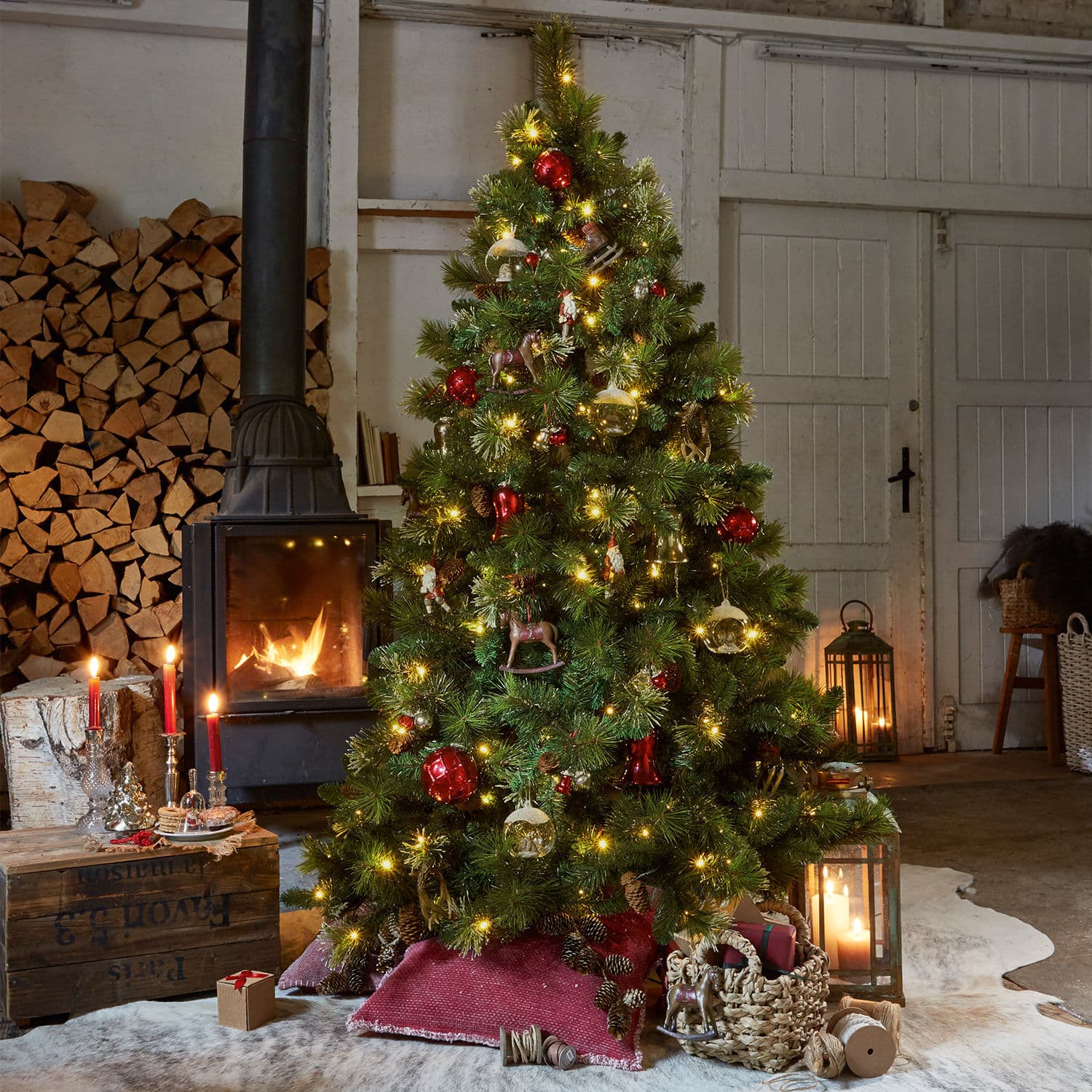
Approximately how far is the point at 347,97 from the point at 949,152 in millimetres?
2439

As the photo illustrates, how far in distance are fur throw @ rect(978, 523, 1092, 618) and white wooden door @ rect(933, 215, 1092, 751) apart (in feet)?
0.53

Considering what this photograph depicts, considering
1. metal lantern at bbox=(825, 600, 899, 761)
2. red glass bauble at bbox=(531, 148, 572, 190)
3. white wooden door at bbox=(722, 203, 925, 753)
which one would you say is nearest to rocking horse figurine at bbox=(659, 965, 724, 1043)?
red glass bauble at bbox=(531, 148, 572, 190)

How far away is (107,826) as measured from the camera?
2.42 metres

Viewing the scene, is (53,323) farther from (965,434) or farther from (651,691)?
(965,434)

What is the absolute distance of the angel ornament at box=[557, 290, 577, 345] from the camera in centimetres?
239

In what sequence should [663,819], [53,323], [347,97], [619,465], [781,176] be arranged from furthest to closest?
[781,176] → [347,97] → [53,323] → [619,465] → [663,819]

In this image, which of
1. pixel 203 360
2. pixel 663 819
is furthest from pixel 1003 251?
pixel 663 819

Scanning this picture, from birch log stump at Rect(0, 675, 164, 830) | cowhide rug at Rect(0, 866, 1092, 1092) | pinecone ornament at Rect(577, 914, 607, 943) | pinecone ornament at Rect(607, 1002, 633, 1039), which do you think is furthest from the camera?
birch log stump at Rect(0, 675, 164, 830)

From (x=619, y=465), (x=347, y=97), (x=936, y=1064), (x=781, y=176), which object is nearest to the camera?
(x=936, y=1064)

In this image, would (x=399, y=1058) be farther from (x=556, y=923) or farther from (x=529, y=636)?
(x=529, y=636)

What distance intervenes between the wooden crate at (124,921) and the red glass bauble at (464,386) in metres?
0.98

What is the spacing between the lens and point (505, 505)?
7.72 feet

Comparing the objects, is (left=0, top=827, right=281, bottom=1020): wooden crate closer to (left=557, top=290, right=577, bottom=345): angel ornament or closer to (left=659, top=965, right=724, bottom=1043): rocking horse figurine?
(left=659, top=965, right=724, bottom=1043): rocking horse figurine

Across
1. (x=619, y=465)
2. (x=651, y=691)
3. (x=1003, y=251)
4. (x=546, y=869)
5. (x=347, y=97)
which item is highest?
(x=347, y=97)
